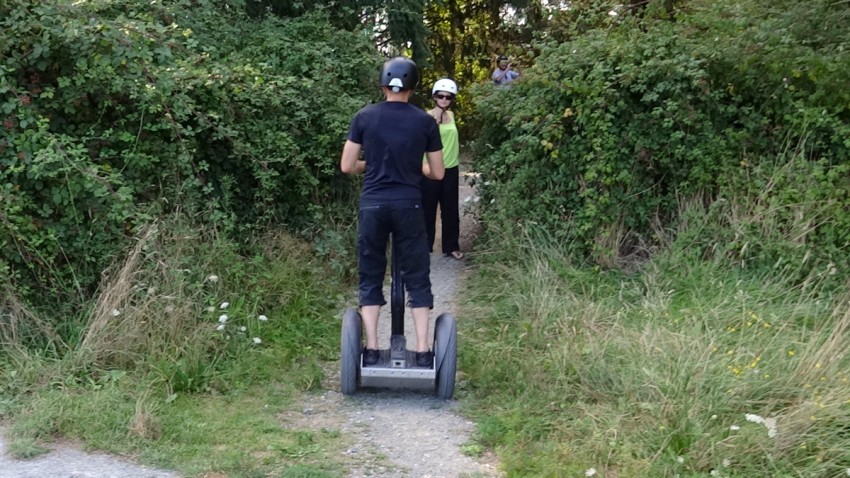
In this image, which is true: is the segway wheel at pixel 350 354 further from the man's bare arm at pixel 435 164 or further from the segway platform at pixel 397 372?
the man's bare arm at pixel 435 164

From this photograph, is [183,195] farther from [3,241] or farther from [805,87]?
[805,87]

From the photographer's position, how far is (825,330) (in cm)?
504

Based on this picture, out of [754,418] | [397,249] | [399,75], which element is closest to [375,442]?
[397,249]

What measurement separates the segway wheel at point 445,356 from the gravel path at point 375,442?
132mm

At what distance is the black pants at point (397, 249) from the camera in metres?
4.91

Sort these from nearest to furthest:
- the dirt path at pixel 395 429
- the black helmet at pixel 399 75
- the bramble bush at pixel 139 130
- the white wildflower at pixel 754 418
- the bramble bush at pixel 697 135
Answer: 1. the white wildflower at pixel 754 418
2. the dirt path at pixel 395 429
3. the black helmet at pixel 399 75
4. the bramble bush at pixel 139 130
5. the bramble bush at pixel 697 135

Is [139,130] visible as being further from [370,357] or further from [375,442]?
[375,442]

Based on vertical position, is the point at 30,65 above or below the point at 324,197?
above

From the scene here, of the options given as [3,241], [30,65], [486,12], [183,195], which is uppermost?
[486,12]

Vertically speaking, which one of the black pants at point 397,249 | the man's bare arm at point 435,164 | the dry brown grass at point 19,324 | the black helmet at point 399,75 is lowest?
the dry brown grass at point 19,324

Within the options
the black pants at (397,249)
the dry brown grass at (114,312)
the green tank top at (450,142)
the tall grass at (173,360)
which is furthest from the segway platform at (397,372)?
the green tank top at (450,142)

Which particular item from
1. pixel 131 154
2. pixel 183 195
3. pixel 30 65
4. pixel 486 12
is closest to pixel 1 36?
pixel 30 65

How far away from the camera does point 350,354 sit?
5031mm

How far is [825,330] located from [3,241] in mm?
4937
